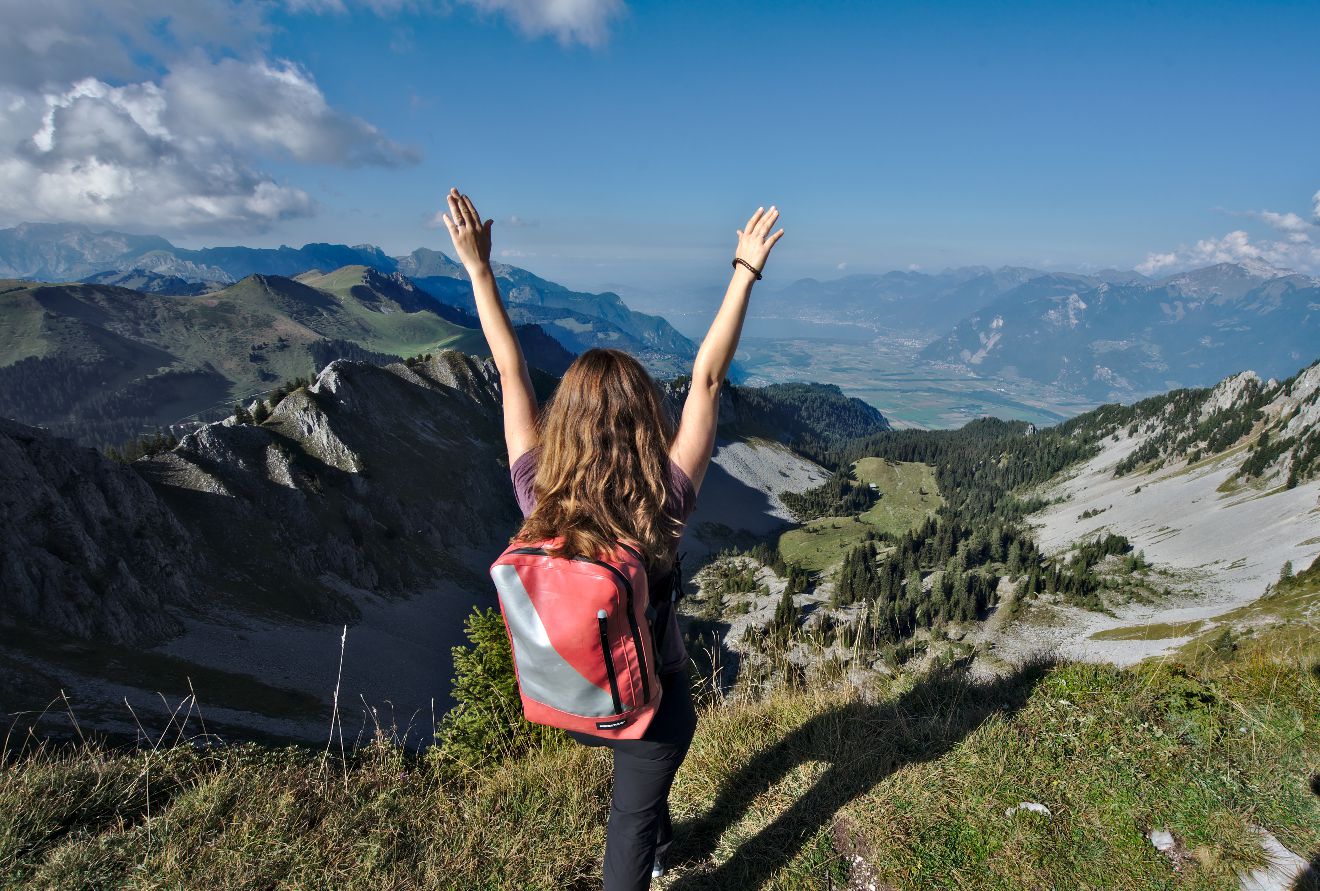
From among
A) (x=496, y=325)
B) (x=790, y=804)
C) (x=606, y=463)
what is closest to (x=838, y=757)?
(x=790, y=804)

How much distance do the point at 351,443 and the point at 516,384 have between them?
276 feet

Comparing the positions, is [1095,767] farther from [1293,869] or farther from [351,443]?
[351,443]

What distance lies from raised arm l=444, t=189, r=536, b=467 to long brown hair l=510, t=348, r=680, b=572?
0.54 m

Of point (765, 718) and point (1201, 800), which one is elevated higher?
point (1201, 800)

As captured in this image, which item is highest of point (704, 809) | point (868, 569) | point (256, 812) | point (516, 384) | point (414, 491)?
point (516, 384)

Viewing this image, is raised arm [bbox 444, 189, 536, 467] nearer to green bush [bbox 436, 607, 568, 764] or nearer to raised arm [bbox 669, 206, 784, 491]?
raised arm [bbox 669, 206, 784, 491]

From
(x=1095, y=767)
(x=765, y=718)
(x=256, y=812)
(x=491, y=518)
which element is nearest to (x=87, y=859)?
(x=256, y=812)

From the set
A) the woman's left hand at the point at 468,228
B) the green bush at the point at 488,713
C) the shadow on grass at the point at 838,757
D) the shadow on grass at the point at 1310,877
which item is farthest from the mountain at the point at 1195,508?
the woman's left hand at the point at 468,228

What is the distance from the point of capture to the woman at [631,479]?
3188 millimetres

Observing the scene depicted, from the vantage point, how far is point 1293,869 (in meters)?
4.05

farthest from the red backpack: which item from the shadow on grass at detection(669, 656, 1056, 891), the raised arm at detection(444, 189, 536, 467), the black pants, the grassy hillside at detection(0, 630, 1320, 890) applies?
the shadow on grass at detection(669, 656, 1056, 891)

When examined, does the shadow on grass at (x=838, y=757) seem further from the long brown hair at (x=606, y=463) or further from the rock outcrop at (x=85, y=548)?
the rock outcrop at (x=85, y=548)

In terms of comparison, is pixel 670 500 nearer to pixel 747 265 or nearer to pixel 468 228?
pixel 747 265

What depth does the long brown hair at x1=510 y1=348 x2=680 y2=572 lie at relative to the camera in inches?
123
